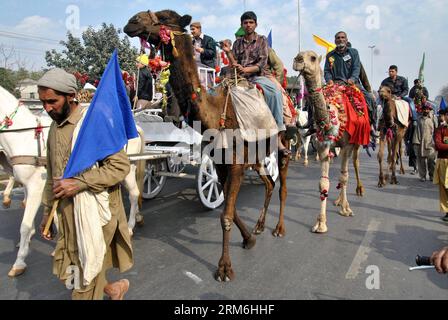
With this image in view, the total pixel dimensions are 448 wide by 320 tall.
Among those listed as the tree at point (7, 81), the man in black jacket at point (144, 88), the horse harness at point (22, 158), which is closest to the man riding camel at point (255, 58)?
the horse harness at point (22, 158)

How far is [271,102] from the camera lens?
4.83 m

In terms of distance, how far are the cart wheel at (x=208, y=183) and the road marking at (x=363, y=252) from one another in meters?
2.59

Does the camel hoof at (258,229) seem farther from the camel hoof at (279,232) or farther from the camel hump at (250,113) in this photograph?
the camel hump at (250,113)

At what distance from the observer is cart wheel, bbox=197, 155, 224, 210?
6.09m

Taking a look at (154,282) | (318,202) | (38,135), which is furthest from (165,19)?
(318,202)

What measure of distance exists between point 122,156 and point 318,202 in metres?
5.30

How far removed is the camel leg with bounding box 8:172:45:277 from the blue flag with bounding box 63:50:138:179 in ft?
7.58

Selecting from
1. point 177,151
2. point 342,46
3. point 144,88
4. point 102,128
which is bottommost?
point 177,151

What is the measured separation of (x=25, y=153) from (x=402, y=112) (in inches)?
326

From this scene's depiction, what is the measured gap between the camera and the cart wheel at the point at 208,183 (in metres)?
6.09

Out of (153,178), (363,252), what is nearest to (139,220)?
(153,178)

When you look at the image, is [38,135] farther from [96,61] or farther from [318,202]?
[96,61]

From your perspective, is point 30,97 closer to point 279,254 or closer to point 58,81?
point 279,254

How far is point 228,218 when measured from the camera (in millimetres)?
4012
